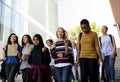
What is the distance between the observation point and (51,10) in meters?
30.7

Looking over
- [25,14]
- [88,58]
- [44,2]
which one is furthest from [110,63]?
[44,2]

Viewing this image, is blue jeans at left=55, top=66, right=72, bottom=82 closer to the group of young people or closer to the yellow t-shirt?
the group of young people

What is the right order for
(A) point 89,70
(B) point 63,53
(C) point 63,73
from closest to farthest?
(A) point 89,70 → (C) point 63,73 → (B) point 63,53

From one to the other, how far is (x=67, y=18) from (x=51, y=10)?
9.79 feet

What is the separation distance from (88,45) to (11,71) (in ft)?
7.55

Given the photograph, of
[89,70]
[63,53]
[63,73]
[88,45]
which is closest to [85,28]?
[88,45]

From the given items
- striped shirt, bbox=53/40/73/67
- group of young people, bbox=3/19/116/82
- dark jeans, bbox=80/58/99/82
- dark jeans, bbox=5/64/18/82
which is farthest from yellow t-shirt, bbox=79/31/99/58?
dark jeans, bbox=5/64/18/82

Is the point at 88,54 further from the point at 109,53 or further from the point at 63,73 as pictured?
the point at 109,53

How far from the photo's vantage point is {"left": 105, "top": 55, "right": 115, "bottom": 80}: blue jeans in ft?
31.9

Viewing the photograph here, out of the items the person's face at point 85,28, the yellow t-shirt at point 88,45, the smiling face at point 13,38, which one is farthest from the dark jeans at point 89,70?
the smiling face at point 13,38

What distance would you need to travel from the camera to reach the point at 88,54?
772cm

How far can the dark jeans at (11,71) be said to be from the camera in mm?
8945

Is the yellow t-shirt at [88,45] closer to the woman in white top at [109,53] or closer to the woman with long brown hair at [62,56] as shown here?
the woman with long brown hair at [62,56]

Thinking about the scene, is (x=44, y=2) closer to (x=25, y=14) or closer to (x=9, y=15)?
(x=25, y=14)
